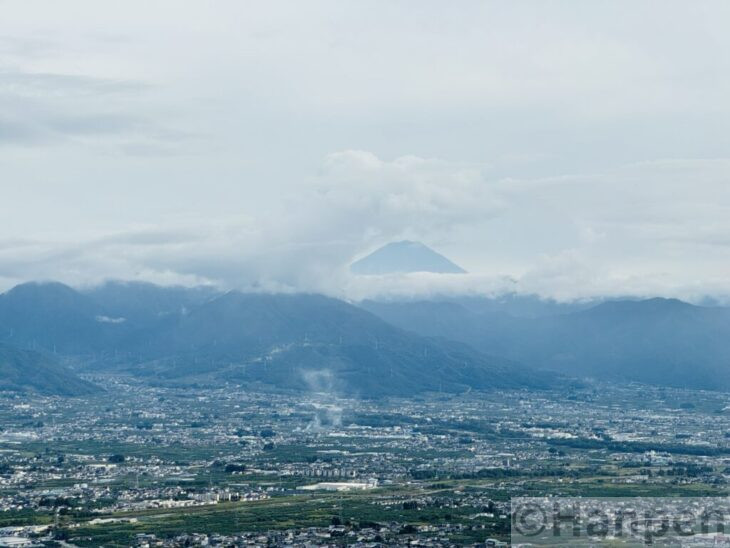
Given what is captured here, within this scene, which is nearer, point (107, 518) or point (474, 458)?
point (107, 518)

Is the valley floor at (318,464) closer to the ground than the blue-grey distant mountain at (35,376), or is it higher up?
closer to the ground

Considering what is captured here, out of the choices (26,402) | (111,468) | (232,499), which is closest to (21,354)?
(26,402)

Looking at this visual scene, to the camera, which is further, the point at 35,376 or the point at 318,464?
the point at 35,376

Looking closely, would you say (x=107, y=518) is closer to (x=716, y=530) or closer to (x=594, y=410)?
(x=716, y=530)

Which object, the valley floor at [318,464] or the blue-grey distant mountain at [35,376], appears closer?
the valley floor at [318,464]

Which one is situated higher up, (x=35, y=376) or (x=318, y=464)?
(x=35, y=376)

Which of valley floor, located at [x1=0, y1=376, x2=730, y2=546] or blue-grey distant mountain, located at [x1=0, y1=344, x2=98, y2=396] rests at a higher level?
blue-grey distant mountain, located at [x1=0, y1=344, x2=98, y2=396]

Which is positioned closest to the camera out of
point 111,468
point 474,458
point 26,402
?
point 111,468

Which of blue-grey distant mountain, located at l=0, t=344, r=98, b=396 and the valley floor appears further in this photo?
blue-grey distant mountain, located at l=0, t=344, r=98, b=396
